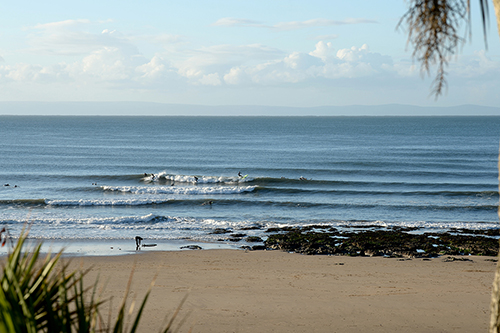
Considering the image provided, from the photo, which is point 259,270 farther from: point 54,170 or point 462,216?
point 54,170

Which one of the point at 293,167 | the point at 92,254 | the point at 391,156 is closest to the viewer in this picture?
the point at 92,254

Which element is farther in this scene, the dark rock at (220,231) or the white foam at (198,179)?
the white foam at (198,179)

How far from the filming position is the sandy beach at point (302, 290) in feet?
34.8

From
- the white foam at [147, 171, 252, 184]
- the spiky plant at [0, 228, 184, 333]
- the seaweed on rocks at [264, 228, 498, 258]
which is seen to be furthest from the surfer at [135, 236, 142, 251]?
the white foam at [147, 171, 252, 184]

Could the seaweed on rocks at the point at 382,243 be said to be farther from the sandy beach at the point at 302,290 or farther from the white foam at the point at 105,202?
the white foam at the point at 105,202

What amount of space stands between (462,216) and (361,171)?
16.6 metres

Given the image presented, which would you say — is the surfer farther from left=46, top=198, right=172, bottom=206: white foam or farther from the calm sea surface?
left=46, top=198, right=172, bottom=206: white foam

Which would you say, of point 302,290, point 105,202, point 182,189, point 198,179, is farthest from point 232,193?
point 302,290

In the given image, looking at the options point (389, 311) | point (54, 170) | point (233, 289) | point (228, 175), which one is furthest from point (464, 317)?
point (54, 170)

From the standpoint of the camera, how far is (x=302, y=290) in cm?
1317

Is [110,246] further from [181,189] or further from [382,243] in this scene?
[181,189]

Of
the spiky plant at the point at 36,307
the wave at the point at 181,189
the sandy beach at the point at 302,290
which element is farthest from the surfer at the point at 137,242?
the spiky plant at the point at 36,307

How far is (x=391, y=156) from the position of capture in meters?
54.7

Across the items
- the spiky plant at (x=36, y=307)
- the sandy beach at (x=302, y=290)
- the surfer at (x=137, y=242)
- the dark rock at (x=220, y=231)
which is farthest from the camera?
the dark rock at (x=220, y=231)
